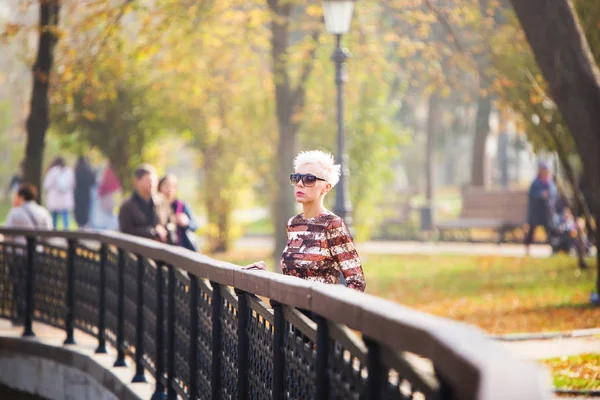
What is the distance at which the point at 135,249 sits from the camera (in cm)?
859

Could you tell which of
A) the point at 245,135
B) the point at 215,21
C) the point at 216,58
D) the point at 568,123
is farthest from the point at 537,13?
the point at 245,135

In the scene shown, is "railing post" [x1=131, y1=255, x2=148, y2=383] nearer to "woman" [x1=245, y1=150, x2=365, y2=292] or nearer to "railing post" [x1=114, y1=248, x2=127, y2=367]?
"railing post" [x1=114, y1=248, x2=127, y2=367]

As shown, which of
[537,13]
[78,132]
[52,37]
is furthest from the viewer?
[78,132]

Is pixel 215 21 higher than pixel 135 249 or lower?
higher

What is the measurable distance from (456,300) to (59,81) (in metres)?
7.11

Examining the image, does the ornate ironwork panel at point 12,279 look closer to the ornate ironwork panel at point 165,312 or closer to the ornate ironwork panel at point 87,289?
the ornate ironwork panel at point 87,289

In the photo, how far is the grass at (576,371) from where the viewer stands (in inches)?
303

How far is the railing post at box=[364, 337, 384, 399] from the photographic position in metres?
3.55

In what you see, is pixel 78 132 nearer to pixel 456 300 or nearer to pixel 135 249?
pixel 456 300

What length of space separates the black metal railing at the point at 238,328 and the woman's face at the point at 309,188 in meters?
0.52

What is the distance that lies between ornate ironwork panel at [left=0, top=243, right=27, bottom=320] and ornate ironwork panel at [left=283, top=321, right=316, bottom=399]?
765cm

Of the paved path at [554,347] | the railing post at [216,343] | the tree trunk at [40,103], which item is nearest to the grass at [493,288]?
the paved path at [554,347]

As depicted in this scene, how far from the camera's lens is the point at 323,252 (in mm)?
5910

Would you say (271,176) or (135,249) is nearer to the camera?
(135,249)
